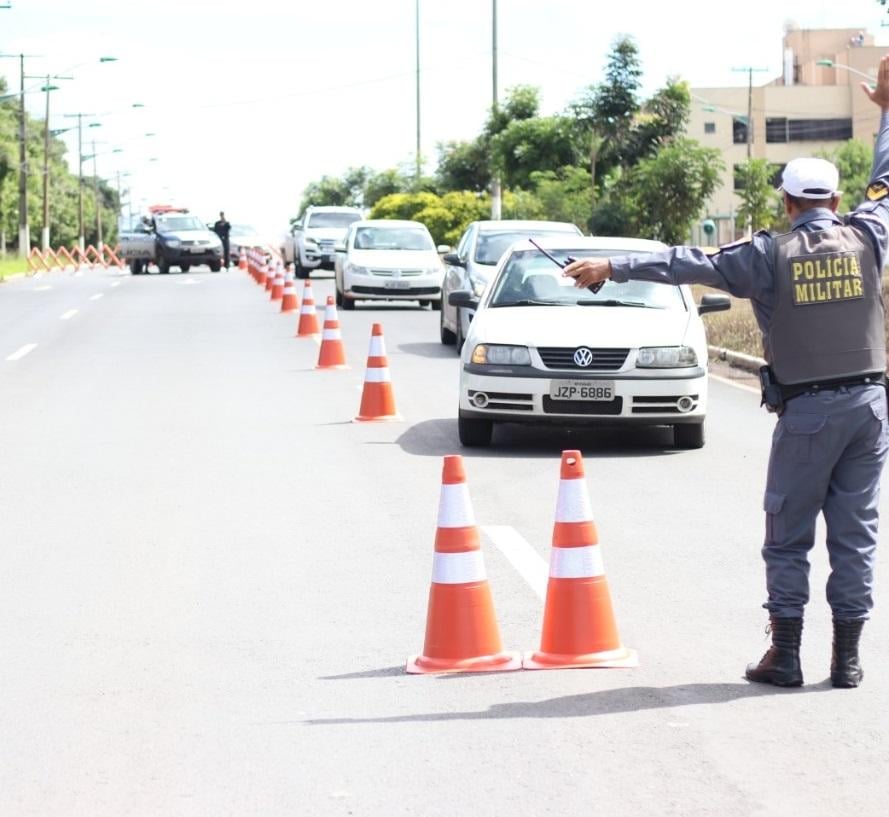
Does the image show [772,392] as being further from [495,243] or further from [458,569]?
[495,243]

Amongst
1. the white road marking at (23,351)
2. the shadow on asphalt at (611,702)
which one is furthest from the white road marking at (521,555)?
the white road marking at (23,351)

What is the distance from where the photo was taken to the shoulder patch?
6.77 meters

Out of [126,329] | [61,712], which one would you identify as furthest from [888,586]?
[126,329]

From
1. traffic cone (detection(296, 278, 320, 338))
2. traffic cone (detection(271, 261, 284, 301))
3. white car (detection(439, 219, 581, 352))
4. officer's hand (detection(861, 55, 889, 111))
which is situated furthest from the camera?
traffic cone (detection(271, 261, 284, 301))

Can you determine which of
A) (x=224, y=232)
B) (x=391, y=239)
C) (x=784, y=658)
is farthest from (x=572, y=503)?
(x=224, y=232)

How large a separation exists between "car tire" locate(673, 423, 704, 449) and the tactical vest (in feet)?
22.7

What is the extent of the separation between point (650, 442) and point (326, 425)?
268 centimetres

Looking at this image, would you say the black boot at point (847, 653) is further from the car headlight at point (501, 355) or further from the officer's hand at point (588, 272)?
the car headlight at point (501, 355)

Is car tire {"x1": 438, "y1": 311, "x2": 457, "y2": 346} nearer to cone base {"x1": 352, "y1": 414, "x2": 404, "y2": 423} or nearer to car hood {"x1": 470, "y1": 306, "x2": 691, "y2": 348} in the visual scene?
cone base {"x1": 352, "y1": 414, "x2": 404, "y2": 423}

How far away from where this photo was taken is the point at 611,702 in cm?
622

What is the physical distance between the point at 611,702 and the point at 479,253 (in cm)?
1691

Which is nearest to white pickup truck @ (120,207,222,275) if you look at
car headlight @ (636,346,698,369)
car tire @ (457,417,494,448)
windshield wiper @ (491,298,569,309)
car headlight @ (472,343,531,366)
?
windshield wiper @ (491,298,569,309)

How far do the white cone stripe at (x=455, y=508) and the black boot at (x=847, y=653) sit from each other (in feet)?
4.43

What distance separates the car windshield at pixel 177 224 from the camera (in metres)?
53.9
